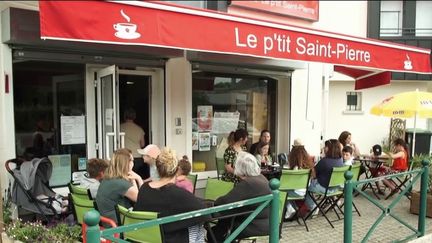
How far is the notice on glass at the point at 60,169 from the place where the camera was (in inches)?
222

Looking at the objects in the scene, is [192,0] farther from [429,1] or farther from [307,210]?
[429,1]

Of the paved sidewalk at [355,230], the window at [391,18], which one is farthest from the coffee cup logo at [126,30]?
the window at [391,18]

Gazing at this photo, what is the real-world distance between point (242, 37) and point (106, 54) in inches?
83.3

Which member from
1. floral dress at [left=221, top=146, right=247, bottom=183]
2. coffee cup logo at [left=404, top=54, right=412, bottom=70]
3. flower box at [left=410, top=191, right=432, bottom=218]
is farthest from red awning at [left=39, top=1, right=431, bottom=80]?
flower box at [left=410, top=191, right=432, bottom=218]

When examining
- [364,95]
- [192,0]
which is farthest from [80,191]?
[364,95]

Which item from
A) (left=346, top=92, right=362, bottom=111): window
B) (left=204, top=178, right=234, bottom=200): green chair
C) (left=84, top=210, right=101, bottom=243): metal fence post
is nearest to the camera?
(left=84, top=210, right=101, bottom=243): metal fence post

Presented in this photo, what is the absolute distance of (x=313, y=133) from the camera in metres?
8.83

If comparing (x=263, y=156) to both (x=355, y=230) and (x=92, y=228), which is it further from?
(x=92, y=228)

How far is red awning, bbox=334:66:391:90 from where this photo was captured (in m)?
7.91

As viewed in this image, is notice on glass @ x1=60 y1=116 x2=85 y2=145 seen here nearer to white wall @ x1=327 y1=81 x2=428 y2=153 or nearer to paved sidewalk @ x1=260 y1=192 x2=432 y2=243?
paved sidewalk @ x1=260 y1=192 x2=432 y2=243

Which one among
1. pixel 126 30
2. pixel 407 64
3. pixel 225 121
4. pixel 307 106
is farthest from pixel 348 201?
pixel 307 106

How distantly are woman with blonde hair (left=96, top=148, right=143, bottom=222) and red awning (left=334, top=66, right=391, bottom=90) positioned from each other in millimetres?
5685

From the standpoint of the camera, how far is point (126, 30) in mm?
3820

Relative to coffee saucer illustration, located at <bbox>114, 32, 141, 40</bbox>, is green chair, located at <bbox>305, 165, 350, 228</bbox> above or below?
below
